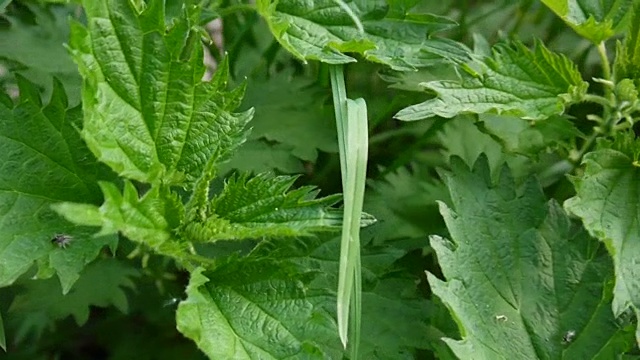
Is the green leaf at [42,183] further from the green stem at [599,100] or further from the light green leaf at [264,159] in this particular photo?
the green stem at [599,100]

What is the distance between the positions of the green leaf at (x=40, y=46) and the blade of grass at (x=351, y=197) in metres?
0.38

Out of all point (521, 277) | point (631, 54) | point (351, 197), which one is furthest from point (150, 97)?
point (631, 54)

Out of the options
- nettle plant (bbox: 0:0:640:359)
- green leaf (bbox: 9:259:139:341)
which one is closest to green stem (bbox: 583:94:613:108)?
nettle plant (bbox: 0:0:640:359)

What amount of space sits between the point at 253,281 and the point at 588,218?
1.28 feet

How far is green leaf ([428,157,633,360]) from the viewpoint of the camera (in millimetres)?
895

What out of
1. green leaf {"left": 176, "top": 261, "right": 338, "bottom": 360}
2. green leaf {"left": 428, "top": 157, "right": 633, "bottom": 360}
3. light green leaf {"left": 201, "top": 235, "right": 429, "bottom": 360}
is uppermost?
green leaf {"left": 428, "top": 157, "right": 633, "bottom": 360}

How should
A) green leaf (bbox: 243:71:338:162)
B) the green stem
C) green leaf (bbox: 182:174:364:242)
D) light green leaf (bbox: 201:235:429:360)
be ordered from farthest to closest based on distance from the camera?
green leaf (bbox: 243:71:338:162)
the green stem
light green leaf (bbox: 201:235:429:360)
green leaf (bbox: 182:174:364:242)

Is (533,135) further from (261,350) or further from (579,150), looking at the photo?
(261,350)

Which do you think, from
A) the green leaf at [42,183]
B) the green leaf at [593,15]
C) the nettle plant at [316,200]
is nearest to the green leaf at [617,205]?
the nettle plant at [316,200]

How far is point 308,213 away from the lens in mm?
808

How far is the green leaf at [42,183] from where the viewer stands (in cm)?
82

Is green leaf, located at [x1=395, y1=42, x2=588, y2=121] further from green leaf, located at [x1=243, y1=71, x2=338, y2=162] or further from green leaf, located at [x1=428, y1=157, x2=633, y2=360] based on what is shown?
green leaf, located at [x1=243, y1=71, x2=338, y2=162]

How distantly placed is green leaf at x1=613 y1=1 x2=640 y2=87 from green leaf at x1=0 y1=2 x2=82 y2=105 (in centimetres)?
71

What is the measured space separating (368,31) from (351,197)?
0.85ft
